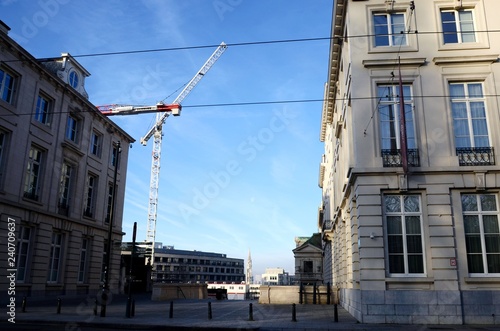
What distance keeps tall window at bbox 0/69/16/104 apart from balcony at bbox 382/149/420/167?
2392 centimetres

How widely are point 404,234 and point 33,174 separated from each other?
85.4ft

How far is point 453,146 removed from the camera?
1803cm

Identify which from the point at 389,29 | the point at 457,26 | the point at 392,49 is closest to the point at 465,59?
the point at 457,26

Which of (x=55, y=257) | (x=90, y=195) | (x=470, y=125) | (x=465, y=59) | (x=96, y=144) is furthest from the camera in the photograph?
(x=96, y=144)

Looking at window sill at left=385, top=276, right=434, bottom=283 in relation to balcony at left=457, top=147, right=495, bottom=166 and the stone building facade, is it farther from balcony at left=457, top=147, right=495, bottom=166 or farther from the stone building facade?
balcony at left=457, top=147, right=495, bottom=166

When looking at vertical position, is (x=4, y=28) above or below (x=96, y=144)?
above

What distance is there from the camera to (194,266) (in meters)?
A: 152

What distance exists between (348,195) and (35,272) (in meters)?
22.5

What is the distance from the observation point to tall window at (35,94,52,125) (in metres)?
31.2

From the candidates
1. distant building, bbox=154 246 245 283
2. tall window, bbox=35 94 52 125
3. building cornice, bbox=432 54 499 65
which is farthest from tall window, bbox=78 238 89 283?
A: distant building, bbox=154 246 245 283

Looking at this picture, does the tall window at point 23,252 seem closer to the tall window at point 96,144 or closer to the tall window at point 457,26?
the tall window at point 96,144

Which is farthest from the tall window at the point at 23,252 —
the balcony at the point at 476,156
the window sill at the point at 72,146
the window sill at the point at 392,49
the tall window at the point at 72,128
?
the balcony at the point at 476,156

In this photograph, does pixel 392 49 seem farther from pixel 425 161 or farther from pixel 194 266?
pixel 194 266

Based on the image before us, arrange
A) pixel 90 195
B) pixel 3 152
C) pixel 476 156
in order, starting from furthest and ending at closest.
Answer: pixel 90 195, pixel 3 152, pixel 476 156
